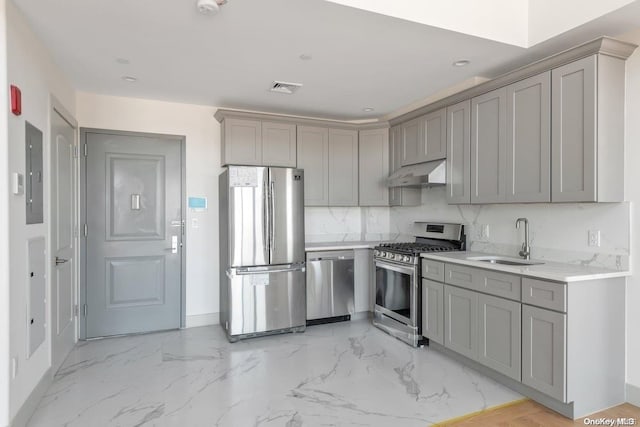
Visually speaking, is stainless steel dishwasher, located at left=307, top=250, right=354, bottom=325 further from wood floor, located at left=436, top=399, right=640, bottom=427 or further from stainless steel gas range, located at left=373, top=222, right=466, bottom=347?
wood floor, located at left=436, top=399, right=640, bottom=427

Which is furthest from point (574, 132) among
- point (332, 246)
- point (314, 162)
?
point (314, 162)

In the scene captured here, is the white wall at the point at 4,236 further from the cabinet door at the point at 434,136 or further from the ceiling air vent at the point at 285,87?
the cabinet door at the point at 434,136

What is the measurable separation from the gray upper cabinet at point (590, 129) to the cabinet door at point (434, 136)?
115 cm

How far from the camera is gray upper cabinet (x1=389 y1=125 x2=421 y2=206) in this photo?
4473 millimetres

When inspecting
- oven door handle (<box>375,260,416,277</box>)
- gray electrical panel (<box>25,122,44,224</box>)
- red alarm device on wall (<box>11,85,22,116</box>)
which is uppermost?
red alarm device on wall (<box>11,85,22,116</box>)

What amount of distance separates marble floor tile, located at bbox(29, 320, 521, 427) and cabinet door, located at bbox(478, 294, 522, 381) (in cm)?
18

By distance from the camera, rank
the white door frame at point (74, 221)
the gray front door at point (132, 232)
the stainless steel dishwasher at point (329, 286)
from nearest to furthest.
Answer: the white door frame at point (74, 221) → the gray front door at point (132, 232) → the stainless steel dishwasher at point (329, 286)

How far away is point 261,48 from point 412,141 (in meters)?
2.09

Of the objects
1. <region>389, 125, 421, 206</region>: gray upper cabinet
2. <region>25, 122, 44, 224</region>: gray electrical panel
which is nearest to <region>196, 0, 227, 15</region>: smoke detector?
<region>25, 122, 44, 224</region>: gray electrical panel

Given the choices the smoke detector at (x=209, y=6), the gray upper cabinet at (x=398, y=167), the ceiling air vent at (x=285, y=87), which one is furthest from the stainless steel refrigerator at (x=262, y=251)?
the smoke detector at (x=209, y=6)

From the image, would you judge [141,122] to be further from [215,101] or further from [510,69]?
[510,69]

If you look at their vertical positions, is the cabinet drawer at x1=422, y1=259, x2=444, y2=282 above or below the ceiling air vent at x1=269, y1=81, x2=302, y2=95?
below

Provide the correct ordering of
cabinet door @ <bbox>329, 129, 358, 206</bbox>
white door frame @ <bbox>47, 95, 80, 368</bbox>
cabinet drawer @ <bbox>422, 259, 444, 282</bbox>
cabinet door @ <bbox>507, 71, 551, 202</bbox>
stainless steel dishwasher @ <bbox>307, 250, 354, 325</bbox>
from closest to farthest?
cabinet door @ <bbox>507, 71, 551, 202</bbox>
white door frame @ <bbox>47, 95, 80, 368</bbox>
cabinet drawer @ <bbox>422, 259, 444, 282</bbox>
stainless steel dishwasher @ <bbox>307, 250, 354, 325</bbox>
cabinet door @ <bbox>329, 129, 358, 206</bbox>

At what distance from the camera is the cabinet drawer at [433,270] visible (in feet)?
10.9
